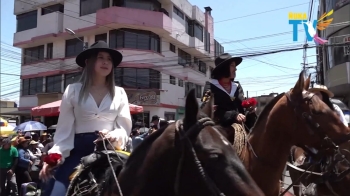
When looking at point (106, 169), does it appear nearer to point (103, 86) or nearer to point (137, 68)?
point (103, 86)

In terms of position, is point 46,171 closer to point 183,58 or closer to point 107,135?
point 107,135

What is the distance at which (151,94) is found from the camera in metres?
27.0

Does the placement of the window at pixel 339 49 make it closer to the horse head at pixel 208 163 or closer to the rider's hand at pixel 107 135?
the rider's hand at pixel 107 135

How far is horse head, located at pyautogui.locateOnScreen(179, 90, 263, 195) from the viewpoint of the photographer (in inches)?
68.9

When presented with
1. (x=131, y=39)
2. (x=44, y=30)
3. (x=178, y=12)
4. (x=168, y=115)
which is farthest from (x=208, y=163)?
(x=178, y=12)

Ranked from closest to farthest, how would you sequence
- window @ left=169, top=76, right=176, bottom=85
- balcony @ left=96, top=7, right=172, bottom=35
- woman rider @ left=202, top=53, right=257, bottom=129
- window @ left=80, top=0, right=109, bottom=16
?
woman rider @ left=202, top=53, right=257, bottom=129 → balcony @ left=96, top=7, right=172, bottom=35 → window @ left=80, top=0, right=109, bottom=16 → window @ left=169, top=76, right=176, bottom=85

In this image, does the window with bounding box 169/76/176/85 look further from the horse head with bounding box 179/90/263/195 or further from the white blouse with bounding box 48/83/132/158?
the horse head with bounding box 179/90/263/195

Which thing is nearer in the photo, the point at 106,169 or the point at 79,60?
the point at 106,169

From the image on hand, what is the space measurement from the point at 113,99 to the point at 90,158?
600 mm

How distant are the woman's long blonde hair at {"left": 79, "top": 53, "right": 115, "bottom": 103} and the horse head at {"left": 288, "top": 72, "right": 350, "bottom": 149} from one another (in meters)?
1.92

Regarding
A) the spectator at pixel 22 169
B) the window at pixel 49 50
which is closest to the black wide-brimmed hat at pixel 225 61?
the spectator at pixel 22 169

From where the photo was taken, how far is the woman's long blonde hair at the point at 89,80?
3.04 metres

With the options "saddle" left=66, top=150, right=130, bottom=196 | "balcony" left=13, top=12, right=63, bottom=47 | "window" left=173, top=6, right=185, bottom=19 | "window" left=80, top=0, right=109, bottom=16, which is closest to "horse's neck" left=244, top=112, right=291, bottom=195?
"saddle" left=66, top=150, right=130, bottom=196

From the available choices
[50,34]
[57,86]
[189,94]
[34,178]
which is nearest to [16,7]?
[50,34]
